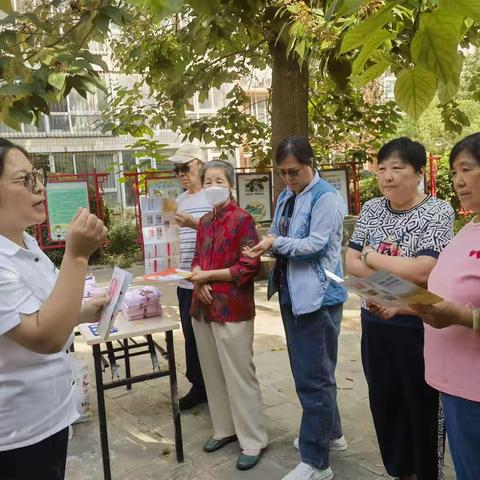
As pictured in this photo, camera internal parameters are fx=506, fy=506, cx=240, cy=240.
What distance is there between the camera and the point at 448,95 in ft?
3.67

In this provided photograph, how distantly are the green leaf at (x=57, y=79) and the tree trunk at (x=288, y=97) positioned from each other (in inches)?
138

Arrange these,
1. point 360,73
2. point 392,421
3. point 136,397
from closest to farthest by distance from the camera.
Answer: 1. point 360,73
2. point 392,421
3. point 136,397

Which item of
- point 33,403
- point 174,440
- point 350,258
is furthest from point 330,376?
point 33,403

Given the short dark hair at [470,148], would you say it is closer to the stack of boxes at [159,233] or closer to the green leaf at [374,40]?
the green leaf at [374,40]

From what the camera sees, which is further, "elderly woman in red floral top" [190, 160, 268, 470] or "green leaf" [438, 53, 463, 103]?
"elderly woman in red floral top" [190, 160, 268, 470]

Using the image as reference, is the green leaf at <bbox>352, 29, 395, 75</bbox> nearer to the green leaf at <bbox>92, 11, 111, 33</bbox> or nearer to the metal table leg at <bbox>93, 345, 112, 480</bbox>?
the green leaf at <bbox>92, 11, 111, 33</bbox>

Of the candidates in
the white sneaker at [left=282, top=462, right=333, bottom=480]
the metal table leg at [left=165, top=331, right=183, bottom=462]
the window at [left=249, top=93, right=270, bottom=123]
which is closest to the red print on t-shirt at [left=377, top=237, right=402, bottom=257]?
the white sneaker at [left=282, top=462, right=333, bottom=480]

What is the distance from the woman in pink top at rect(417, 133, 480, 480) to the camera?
1606 mm

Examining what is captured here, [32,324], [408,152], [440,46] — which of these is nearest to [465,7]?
[440,46]

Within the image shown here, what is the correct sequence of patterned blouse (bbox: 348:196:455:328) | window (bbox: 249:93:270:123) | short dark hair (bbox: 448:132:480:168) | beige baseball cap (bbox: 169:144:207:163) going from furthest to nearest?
window (bbox: 249:93:270:123) → beige baseball cap (bbox: 169:144:207:163) → patterned blouse (bbox: 348:196:455:328) → short dark hair (bbox: 448:132:480:168)

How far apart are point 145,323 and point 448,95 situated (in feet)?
7.52

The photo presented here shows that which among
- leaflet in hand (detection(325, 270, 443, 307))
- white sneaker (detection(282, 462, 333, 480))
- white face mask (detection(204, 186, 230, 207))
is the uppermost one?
white face mask (detection(204, 186, 230, 207))

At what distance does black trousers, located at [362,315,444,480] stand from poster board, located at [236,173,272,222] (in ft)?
14.7

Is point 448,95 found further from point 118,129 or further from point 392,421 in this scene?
point 118,129
